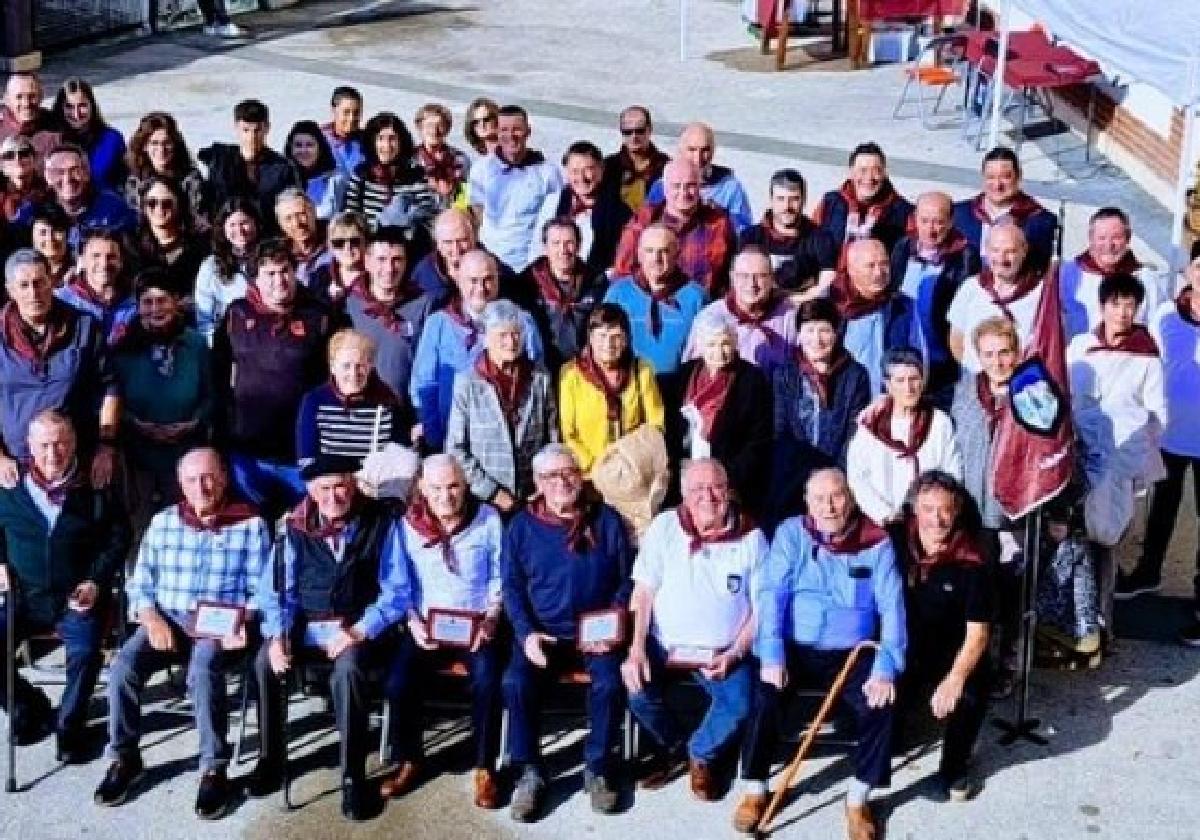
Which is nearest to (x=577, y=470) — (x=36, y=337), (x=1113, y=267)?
(x=36, y=337)

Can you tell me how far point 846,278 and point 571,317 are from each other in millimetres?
1187

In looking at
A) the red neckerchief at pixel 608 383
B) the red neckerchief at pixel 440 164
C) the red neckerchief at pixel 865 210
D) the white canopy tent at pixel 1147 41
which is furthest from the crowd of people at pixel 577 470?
the red neckerchief at pixel 440 164

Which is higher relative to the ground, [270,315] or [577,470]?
[270,315]

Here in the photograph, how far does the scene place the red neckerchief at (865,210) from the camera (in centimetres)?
901

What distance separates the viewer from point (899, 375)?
22.5 feet

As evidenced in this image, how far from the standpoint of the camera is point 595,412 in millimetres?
7066

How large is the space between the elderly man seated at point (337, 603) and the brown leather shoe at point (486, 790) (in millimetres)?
391

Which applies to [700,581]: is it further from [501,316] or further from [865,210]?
[865,210]

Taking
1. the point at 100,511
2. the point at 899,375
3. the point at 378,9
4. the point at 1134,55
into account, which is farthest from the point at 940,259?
the point at 378,9

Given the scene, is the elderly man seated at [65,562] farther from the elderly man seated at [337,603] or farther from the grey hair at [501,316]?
the grey hair at [501,316]

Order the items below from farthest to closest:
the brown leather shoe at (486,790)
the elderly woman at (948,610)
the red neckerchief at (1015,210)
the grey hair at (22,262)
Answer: the red neckerchief at (1015,210) → the grey hair at (22,262) → the brown leather shoe at (486,790) → the elderly woman at (948,610)

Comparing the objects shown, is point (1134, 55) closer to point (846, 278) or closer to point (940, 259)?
→ point (940, 259)

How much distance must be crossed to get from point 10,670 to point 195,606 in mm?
715

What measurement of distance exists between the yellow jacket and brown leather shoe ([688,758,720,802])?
124 cm
